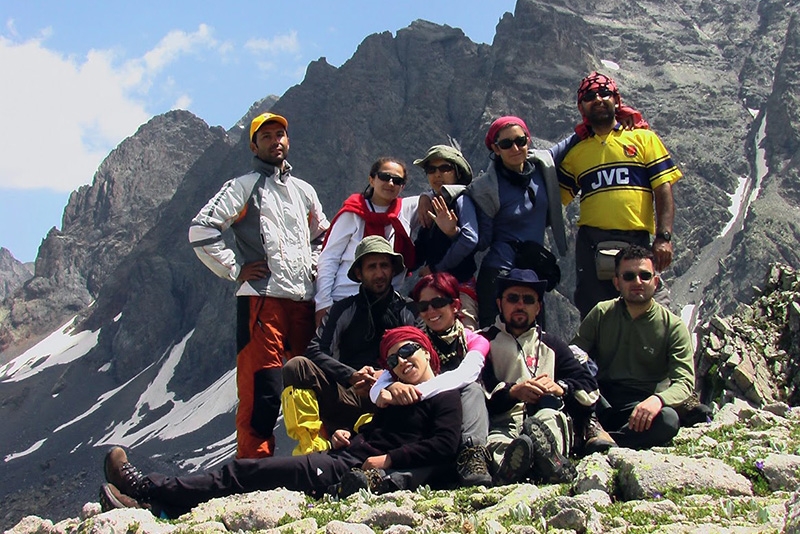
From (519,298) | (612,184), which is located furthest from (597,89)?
(519,298)

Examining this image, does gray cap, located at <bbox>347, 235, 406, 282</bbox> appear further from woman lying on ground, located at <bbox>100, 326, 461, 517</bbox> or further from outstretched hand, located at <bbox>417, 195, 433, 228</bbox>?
woman lying on ground, located at <bbox>100, 326, 461, 517</bbox>

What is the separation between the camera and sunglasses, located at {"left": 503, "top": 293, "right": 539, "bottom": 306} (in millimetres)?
8219

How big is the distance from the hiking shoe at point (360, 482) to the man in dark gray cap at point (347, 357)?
1190 mm

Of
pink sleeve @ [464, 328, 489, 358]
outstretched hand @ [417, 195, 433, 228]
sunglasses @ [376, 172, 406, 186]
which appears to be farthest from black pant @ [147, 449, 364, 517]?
sunglasses @ [376, 172, 406, 186]

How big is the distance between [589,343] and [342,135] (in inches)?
6514

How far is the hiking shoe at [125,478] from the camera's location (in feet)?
23.3

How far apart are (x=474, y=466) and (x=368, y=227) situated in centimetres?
378

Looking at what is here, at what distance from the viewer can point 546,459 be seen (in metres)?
6.67

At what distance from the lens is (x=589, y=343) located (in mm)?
8891

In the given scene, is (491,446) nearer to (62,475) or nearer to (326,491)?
(326,491)

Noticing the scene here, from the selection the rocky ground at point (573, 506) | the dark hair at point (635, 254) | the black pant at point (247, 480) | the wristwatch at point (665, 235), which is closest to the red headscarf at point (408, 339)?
the black pant at point (247, 480)

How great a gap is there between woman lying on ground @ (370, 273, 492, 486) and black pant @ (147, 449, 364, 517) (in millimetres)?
778

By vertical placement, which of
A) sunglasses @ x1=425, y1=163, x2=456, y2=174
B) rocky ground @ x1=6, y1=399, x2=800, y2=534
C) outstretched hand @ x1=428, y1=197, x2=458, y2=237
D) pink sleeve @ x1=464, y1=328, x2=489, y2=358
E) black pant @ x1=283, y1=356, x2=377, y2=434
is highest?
sunglasses @ x1=425, y1=163, x2=456, y2=174

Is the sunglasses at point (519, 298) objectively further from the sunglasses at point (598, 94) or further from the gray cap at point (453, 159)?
the sunglasses at point (598, 94)
